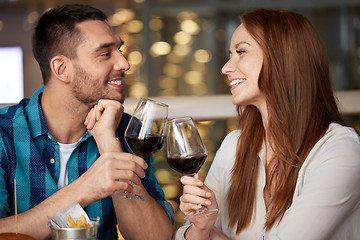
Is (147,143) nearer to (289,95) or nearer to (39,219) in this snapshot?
(39,219)

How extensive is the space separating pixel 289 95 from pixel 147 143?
0.51m

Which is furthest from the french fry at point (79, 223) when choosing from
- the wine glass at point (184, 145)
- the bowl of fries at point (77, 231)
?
the wine glass at point (184, 145)

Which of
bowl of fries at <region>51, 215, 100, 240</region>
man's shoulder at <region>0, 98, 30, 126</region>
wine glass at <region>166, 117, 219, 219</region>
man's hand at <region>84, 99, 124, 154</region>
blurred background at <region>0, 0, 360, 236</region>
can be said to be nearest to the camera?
bowl of fries at <region>51, 215, 100, 240</region>

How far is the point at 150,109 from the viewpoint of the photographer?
4.14 ft

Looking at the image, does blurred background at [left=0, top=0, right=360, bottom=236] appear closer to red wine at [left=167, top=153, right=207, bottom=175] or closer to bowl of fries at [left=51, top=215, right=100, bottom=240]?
red wine at [left=167, top=153, right=207, bottom=175]

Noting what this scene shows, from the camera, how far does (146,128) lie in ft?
4.10

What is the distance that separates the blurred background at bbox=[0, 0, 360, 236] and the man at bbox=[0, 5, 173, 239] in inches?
175

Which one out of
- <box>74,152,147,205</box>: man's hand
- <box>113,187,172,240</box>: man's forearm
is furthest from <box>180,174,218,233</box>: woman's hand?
<box>113,187,172,240</box>: man's forearm

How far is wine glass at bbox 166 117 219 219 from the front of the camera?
47.8 inches

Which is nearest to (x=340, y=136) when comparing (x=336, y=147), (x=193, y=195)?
(x=336, y=147)

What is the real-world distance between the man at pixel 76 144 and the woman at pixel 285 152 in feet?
0.66

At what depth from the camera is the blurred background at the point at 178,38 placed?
247 inches

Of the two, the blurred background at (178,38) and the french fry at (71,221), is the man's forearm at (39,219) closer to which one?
the french fry at (71,221)

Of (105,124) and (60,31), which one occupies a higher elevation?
(60,31)
